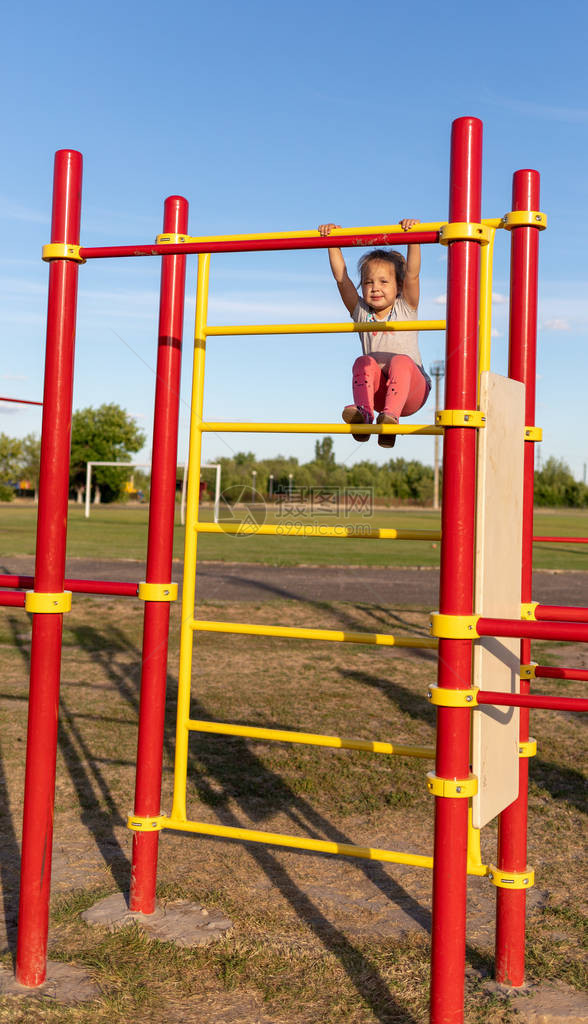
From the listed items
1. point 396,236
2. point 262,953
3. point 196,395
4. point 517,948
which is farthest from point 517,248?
point 262,953

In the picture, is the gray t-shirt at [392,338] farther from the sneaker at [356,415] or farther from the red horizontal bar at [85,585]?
the red horizontal bar at [85,585]

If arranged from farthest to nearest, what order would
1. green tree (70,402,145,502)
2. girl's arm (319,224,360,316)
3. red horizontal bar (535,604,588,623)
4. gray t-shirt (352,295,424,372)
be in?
green tree (70,402,145,502)
girl's arm (319,224,360,316)
gray t-shirt (352,295,424,372)
red horizontal bar (535,604,588,623)

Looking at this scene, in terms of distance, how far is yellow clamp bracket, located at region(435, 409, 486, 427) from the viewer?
1.99m

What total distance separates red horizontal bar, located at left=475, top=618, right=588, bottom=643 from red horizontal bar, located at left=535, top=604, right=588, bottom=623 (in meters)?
0.21

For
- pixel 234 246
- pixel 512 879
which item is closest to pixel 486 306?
pixel 234 246

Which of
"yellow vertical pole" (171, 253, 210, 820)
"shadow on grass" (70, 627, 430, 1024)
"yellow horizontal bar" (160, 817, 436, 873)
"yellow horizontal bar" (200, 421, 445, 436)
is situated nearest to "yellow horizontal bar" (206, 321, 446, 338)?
"yellow vertical pole" (171, 253, 210, 820)

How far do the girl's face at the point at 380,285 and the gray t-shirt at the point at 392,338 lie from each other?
36 millimetres

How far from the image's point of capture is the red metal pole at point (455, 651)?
1993 mm

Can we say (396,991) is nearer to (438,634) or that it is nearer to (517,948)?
(517,948)

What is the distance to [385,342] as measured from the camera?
327 centimetres

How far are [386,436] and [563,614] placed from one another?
1.00 metres

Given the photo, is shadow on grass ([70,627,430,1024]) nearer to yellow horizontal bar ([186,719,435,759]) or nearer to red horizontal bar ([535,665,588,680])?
yellow horizontal bar ([186,719,435,759])

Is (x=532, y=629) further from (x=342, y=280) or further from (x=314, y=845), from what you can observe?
(x=342, y=280)

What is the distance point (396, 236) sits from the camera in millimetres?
2285
